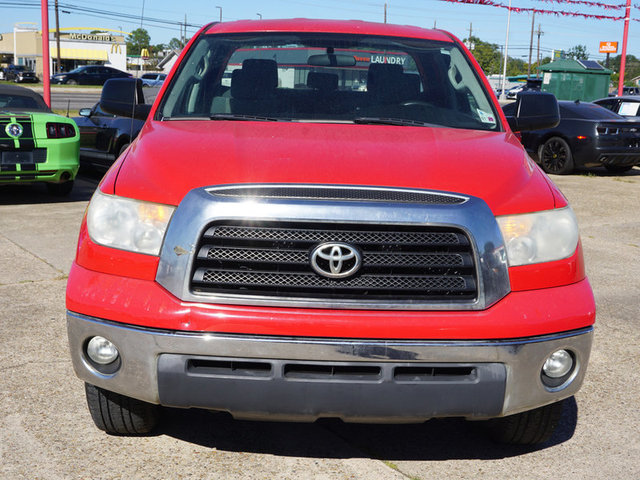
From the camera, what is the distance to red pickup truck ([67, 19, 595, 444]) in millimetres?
2691

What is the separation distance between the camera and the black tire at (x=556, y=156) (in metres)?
14.4

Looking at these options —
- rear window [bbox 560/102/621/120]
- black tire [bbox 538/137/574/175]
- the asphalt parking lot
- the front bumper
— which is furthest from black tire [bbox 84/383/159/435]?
rear window [bbox 560/102/621/120]

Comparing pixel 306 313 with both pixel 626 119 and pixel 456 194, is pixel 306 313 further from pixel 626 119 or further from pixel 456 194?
pixel 626 119

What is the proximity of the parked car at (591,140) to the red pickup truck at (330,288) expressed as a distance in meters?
11.6

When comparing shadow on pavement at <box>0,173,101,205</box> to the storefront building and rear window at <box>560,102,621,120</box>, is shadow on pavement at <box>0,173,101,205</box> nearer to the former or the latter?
rear window at <box>560,102,621,120</box>

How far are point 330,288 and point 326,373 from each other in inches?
11.4

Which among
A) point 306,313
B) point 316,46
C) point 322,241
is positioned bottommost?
point 306,313

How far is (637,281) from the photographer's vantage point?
6.61 m

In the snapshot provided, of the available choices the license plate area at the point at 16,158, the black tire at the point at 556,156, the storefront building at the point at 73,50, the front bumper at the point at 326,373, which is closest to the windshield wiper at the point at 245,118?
the front bumper at the point at 326,373

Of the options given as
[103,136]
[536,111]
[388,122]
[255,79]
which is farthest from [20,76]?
[388,122]

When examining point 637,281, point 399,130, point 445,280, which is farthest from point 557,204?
point 637,281

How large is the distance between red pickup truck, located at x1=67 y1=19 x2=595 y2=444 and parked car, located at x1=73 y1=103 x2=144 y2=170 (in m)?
8.34

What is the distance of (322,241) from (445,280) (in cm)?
45

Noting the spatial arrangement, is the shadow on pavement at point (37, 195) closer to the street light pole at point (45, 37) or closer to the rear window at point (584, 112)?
the street light pole at point (45, 37)
